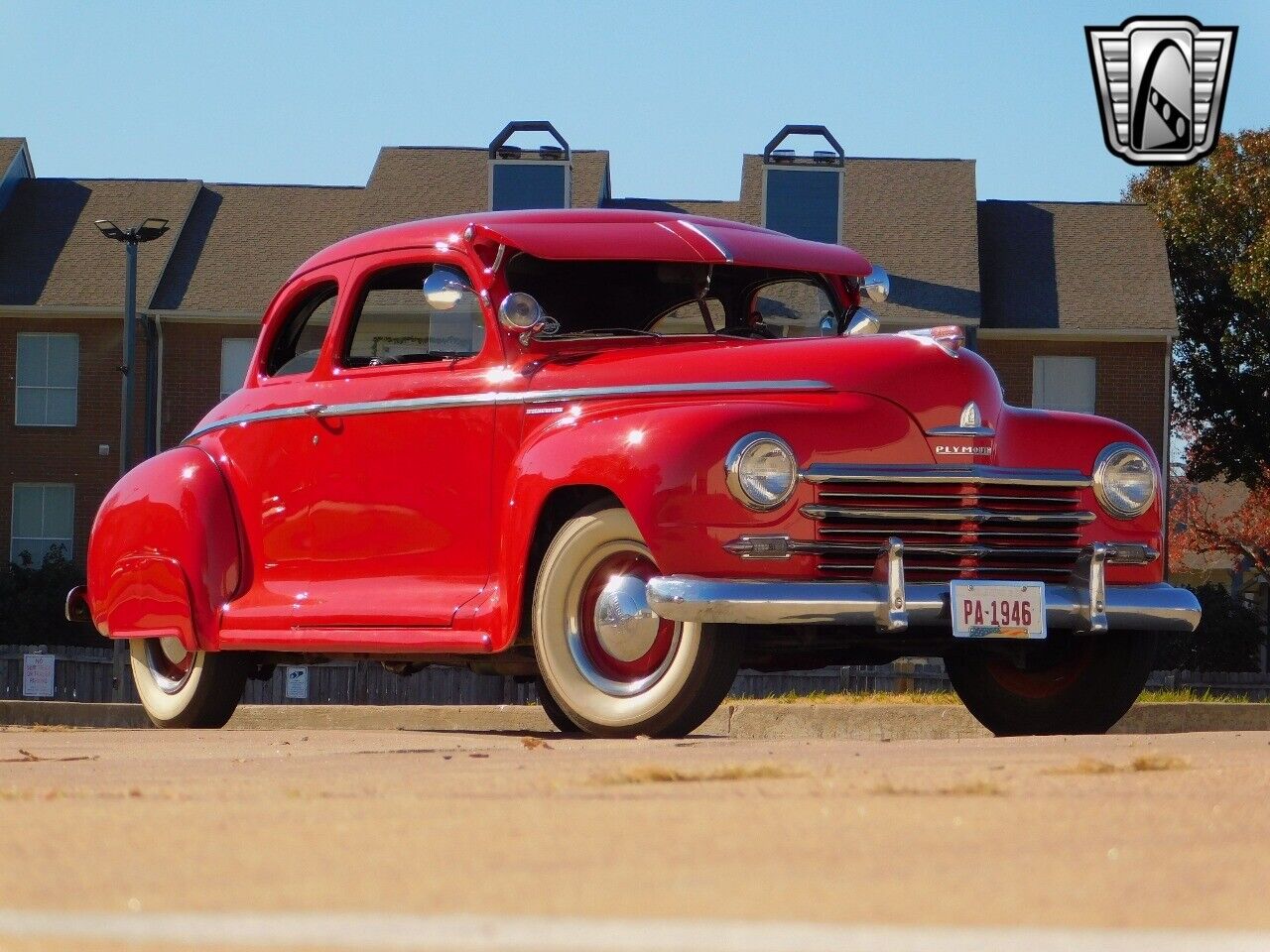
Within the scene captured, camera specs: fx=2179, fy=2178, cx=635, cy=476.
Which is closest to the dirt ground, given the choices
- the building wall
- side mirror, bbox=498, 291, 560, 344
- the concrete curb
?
side mirror, bbox=498, 291, 560, 344

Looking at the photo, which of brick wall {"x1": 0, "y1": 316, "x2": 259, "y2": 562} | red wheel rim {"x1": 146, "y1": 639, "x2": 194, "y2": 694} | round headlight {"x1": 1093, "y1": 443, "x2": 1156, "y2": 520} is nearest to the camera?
round headlight {"x1": 1093, "y1": 443, "x2": 1156, "y2": 520}

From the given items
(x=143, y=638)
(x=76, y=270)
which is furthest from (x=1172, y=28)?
(x=76, y=270)

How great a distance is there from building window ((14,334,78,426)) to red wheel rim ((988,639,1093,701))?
34.2m

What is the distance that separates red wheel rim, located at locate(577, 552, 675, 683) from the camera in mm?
7301

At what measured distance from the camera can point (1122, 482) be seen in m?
7.93

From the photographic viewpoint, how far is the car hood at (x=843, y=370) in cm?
748

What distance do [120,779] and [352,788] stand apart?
870mm

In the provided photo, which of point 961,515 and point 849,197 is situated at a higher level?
point 849,197

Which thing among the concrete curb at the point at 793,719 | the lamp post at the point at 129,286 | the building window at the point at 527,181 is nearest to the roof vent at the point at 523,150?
the building window at the point at 527,181

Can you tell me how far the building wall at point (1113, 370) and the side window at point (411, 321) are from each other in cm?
3196

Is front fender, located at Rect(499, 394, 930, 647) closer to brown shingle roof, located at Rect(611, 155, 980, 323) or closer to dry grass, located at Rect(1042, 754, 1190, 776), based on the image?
dry grass, located at Rect(1042, 754, 1190, 776)

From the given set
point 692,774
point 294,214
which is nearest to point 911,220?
point 294,214

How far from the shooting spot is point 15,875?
11.9ft

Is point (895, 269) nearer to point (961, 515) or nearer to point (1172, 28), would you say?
point (1172, 28)
